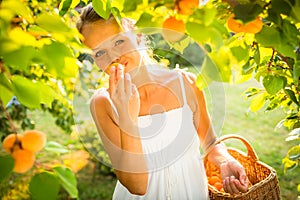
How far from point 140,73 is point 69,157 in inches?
113

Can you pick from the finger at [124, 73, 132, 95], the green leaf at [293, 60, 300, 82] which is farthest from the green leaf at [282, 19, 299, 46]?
the finger at [124, 73, 132, 95]

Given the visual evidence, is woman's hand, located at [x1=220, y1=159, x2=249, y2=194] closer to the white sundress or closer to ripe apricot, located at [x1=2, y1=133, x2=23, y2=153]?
the white sundress

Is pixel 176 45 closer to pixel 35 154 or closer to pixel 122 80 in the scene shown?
pixel 122 80

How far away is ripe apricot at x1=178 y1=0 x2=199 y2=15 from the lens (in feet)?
2.08

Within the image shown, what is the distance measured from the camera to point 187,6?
2.08 feet

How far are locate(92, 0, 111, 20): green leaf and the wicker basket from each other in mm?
735

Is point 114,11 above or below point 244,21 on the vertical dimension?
below

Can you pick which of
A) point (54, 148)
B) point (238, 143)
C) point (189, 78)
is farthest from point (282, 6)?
point (238, 143)

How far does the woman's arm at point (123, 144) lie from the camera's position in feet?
4.06

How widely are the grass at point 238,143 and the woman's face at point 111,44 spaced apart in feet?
4.87

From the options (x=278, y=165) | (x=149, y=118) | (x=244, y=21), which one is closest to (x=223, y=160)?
(x=149, y=118)

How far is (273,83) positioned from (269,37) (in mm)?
329

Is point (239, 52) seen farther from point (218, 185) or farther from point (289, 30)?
point (218, 185)

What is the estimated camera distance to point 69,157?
4.31m
